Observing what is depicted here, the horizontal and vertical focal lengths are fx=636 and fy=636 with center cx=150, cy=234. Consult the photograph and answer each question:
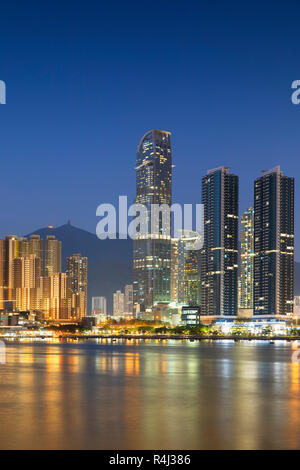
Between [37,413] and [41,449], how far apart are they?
8171mm

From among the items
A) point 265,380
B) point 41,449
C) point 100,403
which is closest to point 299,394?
point 265,380

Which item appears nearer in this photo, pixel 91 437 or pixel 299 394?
pixel 91 437

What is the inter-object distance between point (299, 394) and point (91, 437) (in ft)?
60.8

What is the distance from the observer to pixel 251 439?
73.1 ft

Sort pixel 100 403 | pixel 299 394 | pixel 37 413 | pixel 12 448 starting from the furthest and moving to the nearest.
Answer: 1. pixel 299 394
2. pixel 100 403
3. pixel 37 413
4. pixel 12 448

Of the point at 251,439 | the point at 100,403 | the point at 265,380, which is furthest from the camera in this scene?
the point at 265,380

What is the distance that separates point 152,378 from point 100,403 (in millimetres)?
15137

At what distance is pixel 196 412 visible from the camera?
29.0 m

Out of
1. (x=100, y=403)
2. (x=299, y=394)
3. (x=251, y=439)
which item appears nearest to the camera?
(x=251, y=439)
